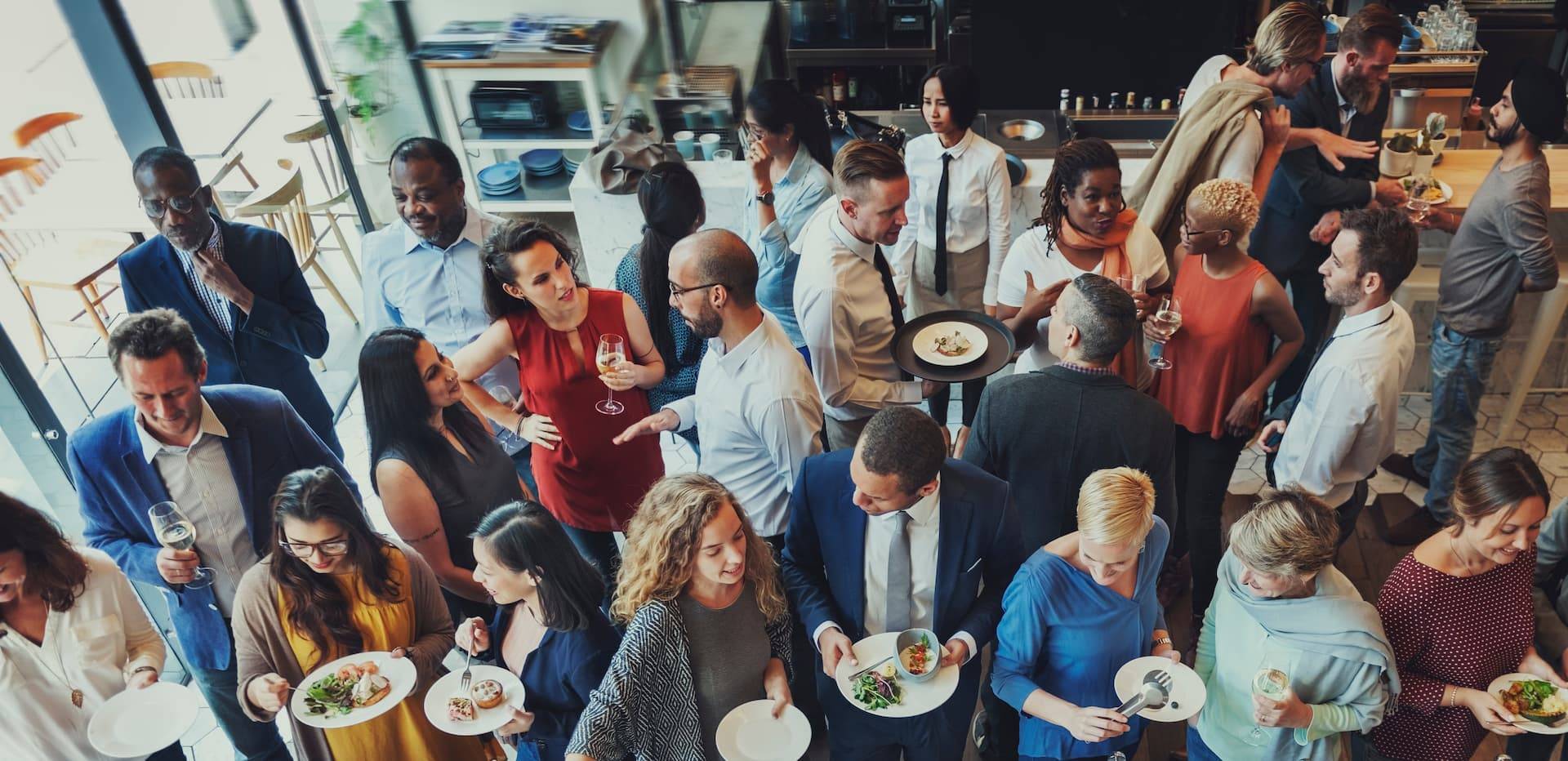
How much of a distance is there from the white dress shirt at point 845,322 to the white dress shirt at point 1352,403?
3.82 ft

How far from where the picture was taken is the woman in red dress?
10.2 ft

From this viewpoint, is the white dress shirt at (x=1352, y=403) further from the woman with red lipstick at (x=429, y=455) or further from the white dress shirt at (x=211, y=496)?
the white dress shirt at (x=211, y=496)

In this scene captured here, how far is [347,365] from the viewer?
5543 millimetres

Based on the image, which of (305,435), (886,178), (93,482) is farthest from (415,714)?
(886,178)

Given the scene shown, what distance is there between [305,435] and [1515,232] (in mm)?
3873

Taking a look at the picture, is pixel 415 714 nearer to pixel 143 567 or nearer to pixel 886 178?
pixel 143 567

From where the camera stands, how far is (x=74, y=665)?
2.62 meters

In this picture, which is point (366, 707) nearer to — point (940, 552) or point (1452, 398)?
point (940, 552)

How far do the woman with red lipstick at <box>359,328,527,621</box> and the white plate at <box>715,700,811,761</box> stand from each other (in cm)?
92

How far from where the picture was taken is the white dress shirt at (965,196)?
4074mm

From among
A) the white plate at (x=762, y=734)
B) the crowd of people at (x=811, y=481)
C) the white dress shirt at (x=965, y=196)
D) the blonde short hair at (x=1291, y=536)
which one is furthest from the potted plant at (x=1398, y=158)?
the white plate at (x=762, y=734)

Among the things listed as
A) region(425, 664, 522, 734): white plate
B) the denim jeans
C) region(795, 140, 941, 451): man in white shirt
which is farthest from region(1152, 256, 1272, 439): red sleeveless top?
region(425, 664, 522, 734): white plate

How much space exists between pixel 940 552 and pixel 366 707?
4.59 ft

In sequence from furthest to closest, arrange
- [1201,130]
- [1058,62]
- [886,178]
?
[1058,62] < [1201,130] < [886,178]
